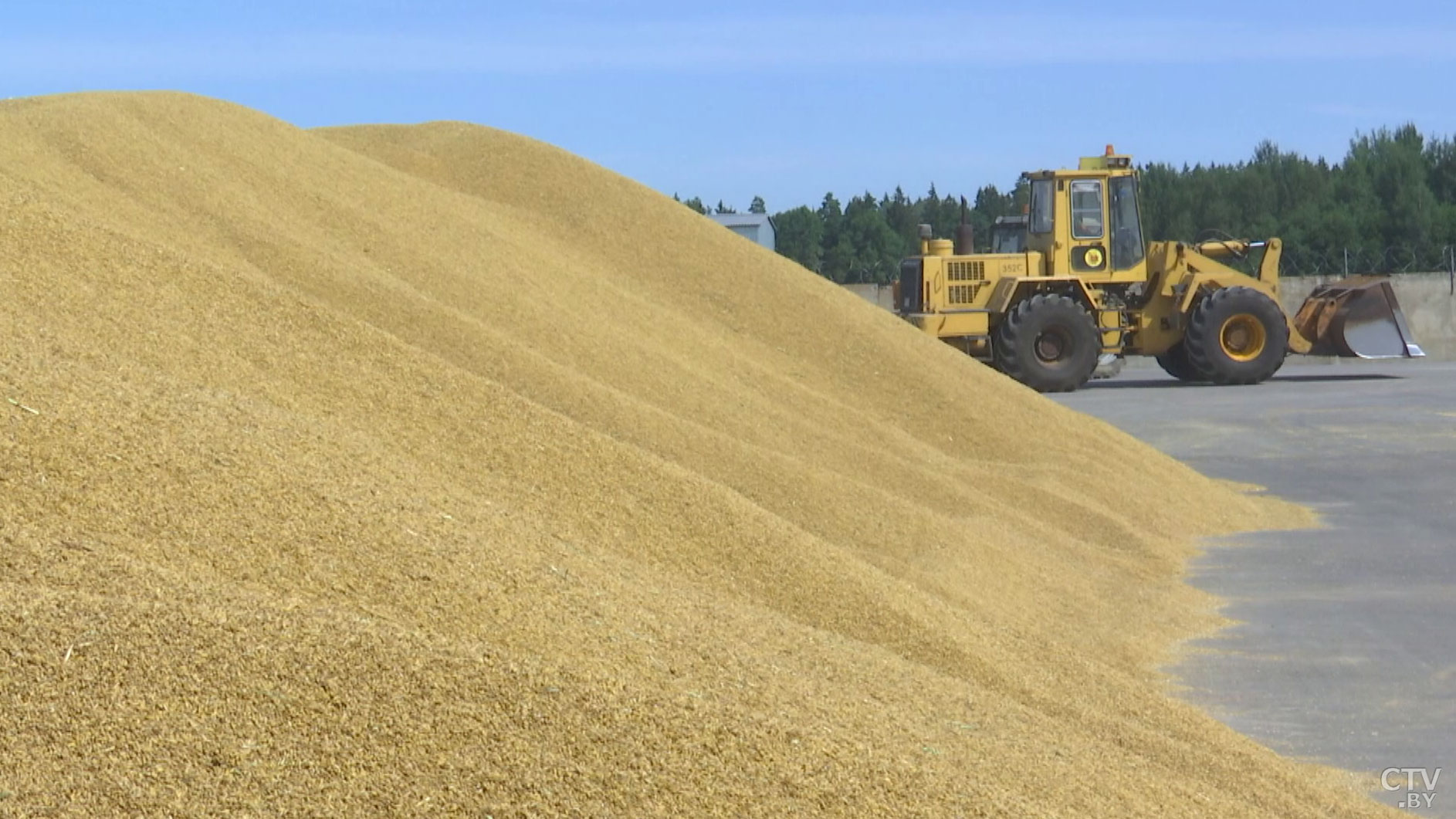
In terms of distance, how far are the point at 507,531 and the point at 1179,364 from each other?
2038 centimetres

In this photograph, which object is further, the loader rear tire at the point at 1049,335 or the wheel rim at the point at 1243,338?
the wheel rim at the point at 1243,338

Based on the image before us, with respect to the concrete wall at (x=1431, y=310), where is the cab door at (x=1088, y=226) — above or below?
above

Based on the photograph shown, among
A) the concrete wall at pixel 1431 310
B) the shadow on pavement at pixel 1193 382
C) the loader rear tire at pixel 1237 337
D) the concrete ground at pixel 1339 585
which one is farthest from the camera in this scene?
the concrete wall at pixel 1431 310

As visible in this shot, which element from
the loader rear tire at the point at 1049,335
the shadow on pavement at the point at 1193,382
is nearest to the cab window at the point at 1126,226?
the loader rear tire at the point at 1049,335

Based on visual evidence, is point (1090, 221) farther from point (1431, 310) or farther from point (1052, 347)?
point (1431, 310)

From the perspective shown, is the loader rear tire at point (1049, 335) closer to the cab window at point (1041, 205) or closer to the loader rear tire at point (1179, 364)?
the cab window at point (1041, 205)

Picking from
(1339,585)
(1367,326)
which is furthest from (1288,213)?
(1339,585)

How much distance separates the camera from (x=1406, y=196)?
4209cm

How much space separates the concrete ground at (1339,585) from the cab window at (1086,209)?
3673mm

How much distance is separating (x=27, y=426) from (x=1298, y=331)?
23.1m

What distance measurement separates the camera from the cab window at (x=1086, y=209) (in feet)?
76.4

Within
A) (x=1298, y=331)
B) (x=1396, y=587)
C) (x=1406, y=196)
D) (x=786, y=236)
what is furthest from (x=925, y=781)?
(x=786, y=236)

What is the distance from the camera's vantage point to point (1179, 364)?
25219mm

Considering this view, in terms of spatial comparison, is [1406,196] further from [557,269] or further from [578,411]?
[578,411]
